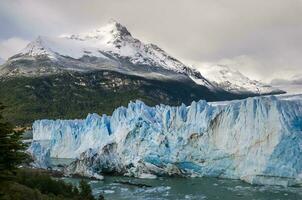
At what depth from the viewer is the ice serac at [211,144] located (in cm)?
3111

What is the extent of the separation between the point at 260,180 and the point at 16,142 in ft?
65.7

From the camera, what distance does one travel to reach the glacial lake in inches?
1072

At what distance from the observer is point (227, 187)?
2994cm

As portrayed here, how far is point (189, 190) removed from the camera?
98.1 feet

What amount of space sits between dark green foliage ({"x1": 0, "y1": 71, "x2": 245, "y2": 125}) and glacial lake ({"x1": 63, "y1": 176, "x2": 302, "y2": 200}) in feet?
232

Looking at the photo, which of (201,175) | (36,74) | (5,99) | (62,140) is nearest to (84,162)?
(201,175)

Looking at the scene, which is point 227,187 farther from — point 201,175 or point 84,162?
point 84,162

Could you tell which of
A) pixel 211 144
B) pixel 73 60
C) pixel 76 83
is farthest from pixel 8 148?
pixel 73 60

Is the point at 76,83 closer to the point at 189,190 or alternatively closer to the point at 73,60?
the point at 73,60

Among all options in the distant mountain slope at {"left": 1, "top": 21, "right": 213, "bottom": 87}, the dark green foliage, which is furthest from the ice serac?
the distant mountain slope at {"left": 1, "top": 21, "right": 213, "bottom": 87}

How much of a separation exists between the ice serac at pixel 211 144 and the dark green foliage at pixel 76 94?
6479 cm

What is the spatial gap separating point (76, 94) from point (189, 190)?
3876 inches

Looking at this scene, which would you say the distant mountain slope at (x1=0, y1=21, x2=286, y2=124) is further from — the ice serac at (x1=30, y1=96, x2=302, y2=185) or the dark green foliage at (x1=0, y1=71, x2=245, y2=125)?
the ice serac at (x1=30, y1=96, x2=302, y2=185)

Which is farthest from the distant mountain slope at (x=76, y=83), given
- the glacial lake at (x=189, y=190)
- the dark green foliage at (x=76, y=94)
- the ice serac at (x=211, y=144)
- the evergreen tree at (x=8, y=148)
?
the evergreen tree at (x=8, y=148)
